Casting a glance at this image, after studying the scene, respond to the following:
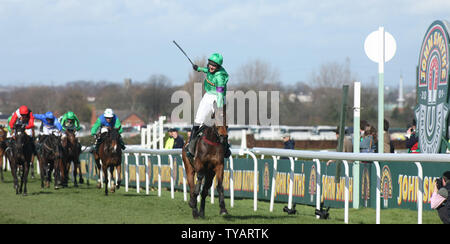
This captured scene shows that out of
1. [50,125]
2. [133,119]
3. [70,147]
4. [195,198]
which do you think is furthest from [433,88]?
[133,119]

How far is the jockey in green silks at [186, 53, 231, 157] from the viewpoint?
8.74 metres

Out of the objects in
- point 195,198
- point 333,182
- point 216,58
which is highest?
point 216,58

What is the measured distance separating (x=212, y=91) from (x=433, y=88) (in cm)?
287

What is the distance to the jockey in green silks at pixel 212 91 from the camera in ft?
28.7

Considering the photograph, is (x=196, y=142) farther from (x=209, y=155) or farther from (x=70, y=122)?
(x=70, y=122)

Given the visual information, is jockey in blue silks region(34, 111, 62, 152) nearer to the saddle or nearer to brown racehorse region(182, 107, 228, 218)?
the saddle

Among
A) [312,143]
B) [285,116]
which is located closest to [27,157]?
[312,143]

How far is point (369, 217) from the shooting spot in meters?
9.50

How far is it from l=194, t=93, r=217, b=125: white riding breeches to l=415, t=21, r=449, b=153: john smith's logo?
9.25 ft

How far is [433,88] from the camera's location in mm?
9516

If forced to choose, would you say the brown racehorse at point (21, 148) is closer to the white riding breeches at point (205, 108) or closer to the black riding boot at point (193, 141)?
the black riding boot at point (193, 141)

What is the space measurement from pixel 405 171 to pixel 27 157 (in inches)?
280

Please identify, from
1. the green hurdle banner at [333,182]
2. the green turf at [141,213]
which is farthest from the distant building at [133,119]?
the green turf at [141,213]
